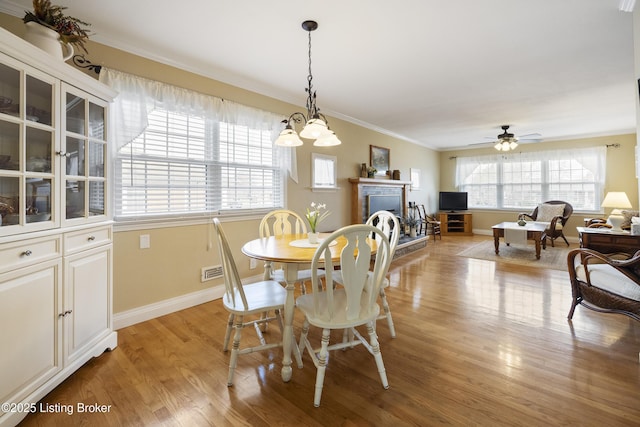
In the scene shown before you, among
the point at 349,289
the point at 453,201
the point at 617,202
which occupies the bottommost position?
the point at 349,289

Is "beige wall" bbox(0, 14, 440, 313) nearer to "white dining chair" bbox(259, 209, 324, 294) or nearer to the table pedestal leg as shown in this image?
"white dining chair" bbox(259, 209, 324, 294)

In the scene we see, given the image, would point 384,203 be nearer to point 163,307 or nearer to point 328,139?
point 328,139

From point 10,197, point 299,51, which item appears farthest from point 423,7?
point 10,197

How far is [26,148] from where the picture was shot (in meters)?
1.56

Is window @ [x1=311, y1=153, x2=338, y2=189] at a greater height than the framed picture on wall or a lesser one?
lesser

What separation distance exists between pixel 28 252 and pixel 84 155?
0.73 meters

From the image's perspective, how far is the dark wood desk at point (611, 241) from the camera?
3.26 metres

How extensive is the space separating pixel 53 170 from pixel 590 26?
3939 mm

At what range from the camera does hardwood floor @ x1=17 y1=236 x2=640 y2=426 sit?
4.92 ft

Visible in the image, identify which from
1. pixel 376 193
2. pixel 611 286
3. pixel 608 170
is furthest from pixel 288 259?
pixel 608 170

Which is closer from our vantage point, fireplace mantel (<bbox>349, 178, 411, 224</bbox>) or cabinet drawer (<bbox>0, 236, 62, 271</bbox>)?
cabinet drawer (<bbox>0, 236, 62, 271</bbox>)

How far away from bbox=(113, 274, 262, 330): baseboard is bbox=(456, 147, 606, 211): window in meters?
7.46

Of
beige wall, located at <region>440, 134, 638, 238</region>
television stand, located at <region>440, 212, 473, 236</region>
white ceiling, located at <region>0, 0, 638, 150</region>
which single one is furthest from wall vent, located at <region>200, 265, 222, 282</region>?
beige wall, located at <region>440, 134, 638, 238</region>

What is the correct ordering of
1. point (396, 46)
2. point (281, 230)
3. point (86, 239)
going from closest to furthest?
1. point (86, 239)
2. point (396, 46)
3. point (281, 230)
